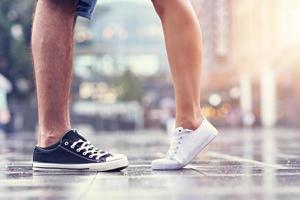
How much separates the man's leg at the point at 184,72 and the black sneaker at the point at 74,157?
23 cm

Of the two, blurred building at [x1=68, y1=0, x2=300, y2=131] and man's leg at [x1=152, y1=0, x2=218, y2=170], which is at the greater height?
blurred building at [x1=68, y1=0, x2=300, y2=131]

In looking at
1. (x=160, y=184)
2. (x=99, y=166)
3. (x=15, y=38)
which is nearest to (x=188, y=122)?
(x=99, y=166)

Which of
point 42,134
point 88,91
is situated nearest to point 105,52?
point 88,91

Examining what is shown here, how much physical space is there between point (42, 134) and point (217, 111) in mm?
42267

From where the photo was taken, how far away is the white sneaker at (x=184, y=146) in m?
2.46

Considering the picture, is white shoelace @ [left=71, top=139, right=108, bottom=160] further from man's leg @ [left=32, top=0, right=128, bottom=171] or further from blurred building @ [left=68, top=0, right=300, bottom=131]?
blurred building @ [left=68, top=0, right=300, bottom=131]

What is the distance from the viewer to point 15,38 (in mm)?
21281

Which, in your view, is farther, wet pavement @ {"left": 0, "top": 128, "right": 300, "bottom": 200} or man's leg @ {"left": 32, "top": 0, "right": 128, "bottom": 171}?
man's leg @ {"left": 32, "top": 0, "right": 128, "bottom": 171}

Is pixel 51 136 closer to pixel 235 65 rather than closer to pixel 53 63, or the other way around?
pixel 53 63

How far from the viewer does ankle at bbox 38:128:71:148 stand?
248cm

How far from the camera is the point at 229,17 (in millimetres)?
35594

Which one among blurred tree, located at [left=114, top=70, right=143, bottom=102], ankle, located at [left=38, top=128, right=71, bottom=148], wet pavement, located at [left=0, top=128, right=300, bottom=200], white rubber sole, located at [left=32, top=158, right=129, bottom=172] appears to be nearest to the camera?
wet pavement, located at [left=0, top=128, right=300, bottom=200]

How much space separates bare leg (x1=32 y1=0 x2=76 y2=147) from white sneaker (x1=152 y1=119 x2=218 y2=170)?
0.40 metres

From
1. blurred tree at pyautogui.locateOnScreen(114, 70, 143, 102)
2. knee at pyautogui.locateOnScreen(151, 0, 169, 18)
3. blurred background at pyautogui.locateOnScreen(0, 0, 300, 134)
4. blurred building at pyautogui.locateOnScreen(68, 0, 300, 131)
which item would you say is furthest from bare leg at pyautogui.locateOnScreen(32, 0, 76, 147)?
blurred tree at pyautogui.locateOnScreen(114, 70, 143, 102)
